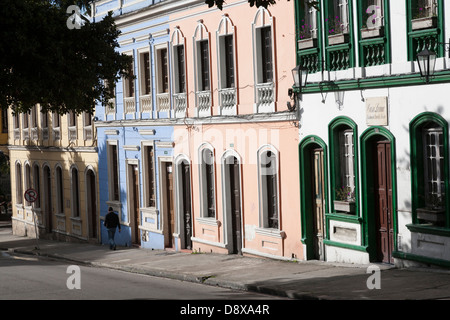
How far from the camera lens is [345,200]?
758 inches

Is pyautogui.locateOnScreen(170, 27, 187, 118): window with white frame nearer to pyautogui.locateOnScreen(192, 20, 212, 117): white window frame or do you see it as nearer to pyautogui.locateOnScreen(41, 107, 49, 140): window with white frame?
pyautogui.locateOnScreen(192, 20, 212, 117): white window frame

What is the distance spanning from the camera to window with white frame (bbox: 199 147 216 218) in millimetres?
25016

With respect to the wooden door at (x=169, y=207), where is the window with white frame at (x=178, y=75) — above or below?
above

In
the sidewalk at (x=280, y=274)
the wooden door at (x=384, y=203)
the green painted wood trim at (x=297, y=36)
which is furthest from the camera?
the green painted wood trim at (x=297, y=36)

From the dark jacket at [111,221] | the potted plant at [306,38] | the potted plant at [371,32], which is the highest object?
the potted plant at [306,38]

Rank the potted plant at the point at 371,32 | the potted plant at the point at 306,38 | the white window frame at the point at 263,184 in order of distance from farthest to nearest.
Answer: the white window frame at the point at 263,184
the potted plant at the point at 306,38
the potted plant at the point at 371,32

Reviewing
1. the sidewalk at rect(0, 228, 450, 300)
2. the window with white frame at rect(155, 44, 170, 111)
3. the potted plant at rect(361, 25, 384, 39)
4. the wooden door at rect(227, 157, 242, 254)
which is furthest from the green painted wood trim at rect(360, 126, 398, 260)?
the window with white frame at rect(155, 44, 170, 111)

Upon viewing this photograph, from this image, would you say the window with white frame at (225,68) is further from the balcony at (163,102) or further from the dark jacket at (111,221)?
the dark jacket at (111,221)

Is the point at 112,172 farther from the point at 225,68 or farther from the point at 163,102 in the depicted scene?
the point at 225,68

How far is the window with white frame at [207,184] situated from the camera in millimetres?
25016

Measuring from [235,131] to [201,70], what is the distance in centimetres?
282

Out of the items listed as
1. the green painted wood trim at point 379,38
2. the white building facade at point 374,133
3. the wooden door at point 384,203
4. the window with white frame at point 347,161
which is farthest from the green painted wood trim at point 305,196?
the green painted wood trim at point 379,38
